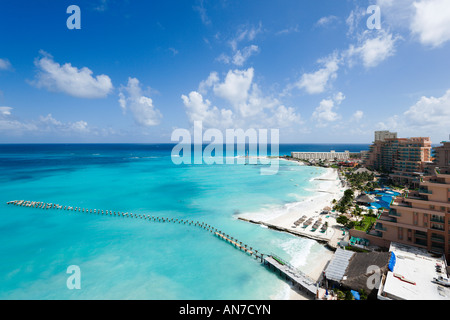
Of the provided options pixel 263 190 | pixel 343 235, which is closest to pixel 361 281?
pixel 343 235

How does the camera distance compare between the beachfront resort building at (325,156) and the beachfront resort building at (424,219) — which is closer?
the beachfront resort building at (424,219)

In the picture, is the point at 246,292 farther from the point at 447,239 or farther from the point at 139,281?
the point at 447,239

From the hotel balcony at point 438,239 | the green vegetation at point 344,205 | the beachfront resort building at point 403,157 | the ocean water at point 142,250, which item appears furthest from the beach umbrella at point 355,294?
the beachfront resort building at point 403,157

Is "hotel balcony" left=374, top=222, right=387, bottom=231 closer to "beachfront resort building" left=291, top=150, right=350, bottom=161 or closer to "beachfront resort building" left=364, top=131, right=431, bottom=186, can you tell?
"beachfront resort building" left=364, top=131, right=431, bottom=186

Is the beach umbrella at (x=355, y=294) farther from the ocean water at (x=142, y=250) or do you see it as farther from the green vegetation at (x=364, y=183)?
the green vegetation at (x=364, y=183)

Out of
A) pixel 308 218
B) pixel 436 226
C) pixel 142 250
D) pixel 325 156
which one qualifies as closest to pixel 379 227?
pixel 436 226

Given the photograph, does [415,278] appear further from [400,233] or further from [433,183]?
[433,183]

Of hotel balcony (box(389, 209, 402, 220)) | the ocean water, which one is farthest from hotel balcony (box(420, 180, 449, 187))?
the ocean water
